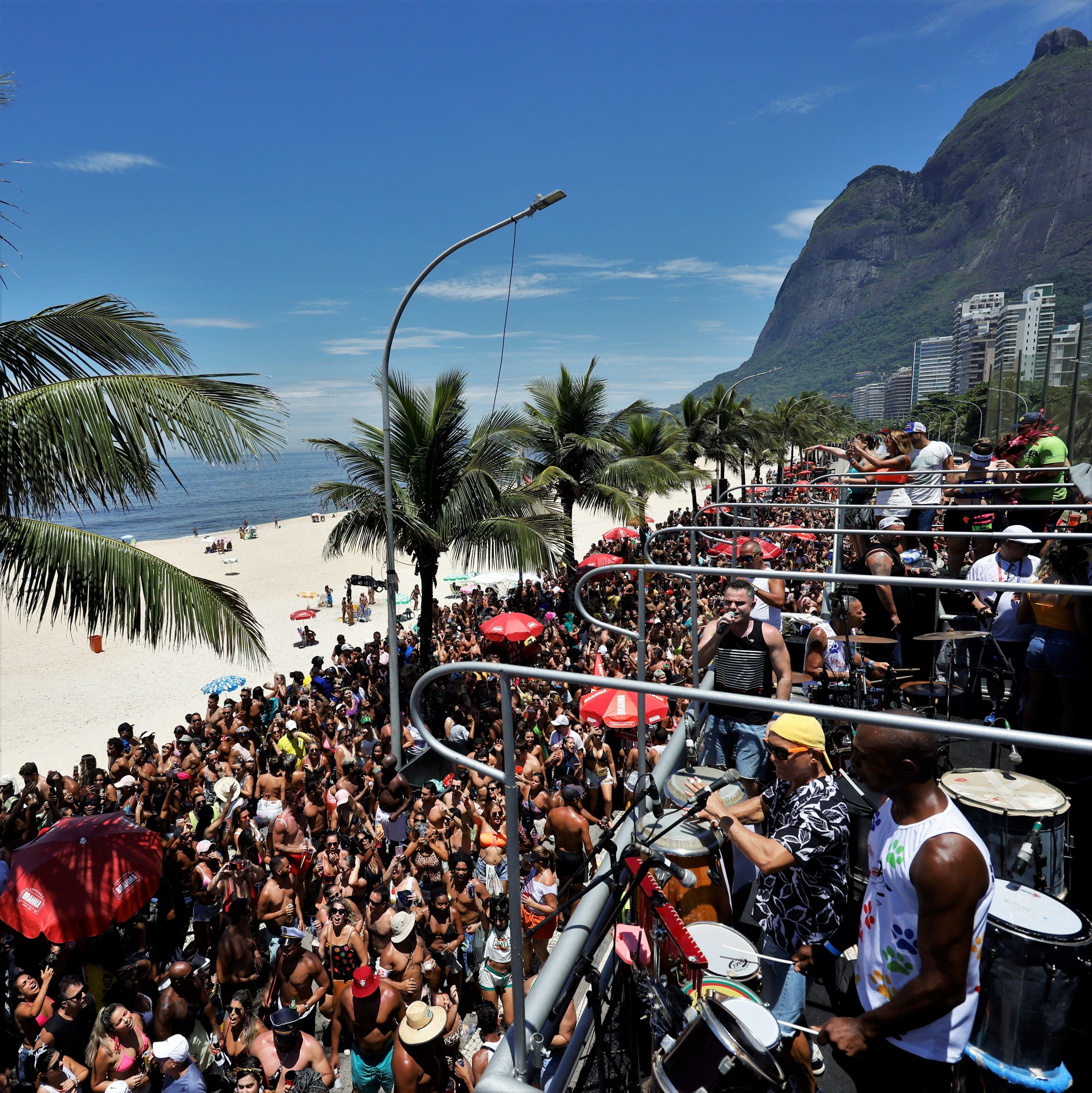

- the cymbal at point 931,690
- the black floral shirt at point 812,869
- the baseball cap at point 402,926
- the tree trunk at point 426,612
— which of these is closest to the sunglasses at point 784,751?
the black floral shirt at point 812,869

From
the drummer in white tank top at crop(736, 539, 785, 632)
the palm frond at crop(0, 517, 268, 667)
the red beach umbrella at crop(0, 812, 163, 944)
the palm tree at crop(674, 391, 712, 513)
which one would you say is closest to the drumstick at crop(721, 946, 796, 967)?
the drummer in white tank top at crop(736, 539, 785, 632)

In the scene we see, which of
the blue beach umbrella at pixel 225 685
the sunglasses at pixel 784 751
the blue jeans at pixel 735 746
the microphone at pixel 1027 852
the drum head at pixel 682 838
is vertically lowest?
the blue beach umbrella at pixel 225 685

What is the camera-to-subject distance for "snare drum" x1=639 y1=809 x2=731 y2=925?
2.71 metres

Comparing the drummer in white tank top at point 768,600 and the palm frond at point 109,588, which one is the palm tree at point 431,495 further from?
the drummer in white tank top at point 768,600

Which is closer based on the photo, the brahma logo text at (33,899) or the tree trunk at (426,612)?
the brahma logo text at (33,899)

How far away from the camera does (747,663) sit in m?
4.88

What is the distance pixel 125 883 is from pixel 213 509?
97.4 meters

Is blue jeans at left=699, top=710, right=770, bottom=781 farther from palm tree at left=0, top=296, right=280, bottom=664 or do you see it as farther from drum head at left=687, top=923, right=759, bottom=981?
palm tree at left=0, top=296, right=280, bottom=664

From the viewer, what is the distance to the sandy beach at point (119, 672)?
1575 cm

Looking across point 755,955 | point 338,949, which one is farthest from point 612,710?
point 755,955

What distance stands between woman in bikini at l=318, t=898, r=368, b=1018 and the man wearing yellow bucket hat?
3.94 m

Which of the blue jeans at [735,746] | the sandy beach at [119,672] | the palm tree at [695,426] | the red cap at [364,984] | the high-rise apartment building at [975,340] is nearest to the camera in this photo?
the blue jeans at [735,746]

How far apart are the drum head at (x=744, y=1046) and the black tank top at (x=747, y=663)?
2.73 meters

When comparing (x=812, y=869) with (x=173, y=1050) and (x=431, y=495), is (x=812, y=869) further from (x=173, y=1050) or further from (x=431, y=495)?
(x=431, y=495)
